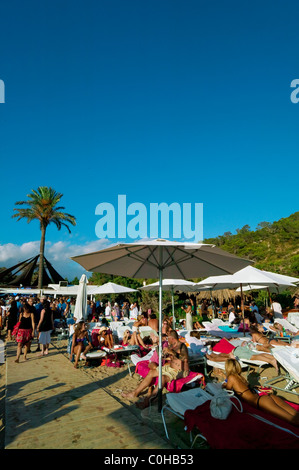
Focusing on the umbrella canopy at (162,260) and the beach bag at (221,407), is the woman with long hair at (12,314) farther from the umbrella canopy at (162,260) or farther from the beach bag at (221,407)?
the beach bag at (221,407)

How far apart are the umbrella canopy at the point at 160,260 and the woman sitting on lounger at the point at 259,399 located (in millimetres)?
1051

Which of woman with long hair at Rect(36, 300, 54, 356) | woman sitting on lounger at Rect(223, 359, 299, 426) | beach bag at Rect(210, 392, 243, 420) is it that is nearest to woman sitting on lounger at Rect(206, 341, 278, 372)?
woman sitting on lounger at Rect(223, 359, 299, 426)

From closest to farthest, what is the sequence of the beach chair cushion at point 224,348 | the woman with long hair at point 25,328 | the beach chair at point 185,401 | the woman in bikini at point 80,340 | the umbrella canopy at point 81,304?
the beach chair at point 185,401 < the beach chair cushion at point 224,348 < the woman in bikini at point 80,340 < the woman with long hair at point 25,328 < the umbrella canopy at point 81,304

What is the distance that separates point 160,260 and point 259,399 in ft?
7.51

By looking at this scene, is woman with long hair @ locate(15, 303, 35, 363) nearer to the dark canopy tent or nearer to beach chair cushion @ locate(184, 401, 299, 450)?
beach chair cushion @ locate(184, 401, 299, 450)

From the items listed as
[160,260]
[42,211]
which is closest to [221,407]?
[160,260]

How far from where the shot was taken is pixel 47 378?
5883 mm

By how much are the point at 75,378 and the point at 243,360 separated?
3788 mm

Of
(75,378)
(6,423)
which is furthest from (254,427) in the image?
(75,378)

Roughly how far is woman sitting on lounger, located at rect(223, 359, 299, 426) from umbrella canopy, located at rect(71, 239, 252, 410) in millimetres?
1051

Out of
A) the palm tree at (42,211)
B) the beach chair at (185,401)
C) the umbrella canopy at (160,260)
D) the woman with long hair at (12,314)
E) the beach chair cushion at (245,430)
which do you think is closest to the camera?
the beach chair cushion at (245,430)

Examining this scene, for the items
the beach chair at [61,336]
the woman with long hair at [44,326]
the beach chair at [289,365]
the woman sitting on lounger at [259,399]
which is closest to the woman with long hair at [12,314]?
the beach chair at [61,336]

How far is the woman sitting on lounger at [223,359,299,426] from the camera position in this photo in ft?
10.4

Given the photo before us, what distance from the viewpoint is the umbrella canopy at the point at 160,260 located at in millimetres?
4090
